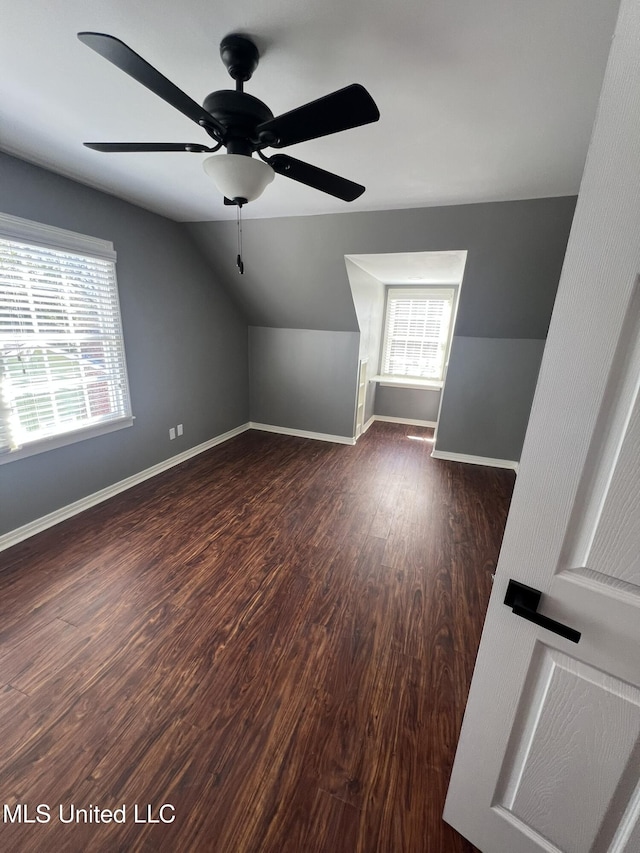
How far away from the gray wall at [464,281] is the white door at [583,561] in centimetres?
231

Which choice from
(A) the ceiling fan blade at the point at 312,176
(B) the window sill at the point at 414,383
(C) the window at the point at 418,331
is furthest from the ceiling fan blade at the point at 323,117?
(C) the window at the point at 418,331

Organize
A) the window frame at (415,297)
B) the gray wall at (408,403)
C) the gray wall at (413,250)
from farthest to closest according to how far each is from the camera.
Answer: the gray wall at (408,403), the window frame at (415,297), the gray wall at (413,250)

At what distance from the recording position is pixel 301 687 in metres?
1.48

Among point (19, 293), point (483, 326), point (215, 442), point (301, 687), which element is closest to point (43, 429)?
point (19, 293)

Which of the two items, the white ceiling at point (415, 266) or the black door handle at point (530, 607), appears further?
the white ceiling at point (415, 266)

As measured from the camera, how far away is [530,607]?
0.78m

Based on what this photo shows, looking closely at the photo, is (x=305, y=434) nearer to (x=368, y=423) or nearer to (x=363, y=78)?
(x=368, y=423)

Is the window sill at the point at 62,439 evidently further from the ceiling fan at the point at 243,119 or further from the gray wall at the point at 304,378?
the gray wall at the point at 304,378

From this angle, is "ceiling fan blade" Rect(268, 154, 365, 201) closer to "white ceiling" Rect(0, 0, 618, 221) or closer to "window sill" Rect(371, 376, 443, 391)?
"white ceiling" Rect(0, 0, 618, 221)

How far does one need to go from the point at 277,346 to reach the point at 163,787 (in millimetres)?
4195

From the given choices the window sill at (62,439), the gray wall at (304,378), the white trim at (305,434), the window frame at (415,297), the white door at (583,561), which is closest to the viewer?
the white door at (583,561)

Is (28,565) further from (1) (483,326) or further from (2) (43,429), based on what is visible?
(1) (483,326)

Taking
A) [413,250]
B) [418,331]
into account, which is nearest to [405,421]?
[418,331]

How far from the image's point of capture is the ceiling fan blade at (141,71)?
840mm
